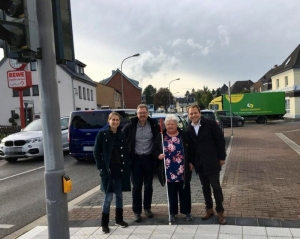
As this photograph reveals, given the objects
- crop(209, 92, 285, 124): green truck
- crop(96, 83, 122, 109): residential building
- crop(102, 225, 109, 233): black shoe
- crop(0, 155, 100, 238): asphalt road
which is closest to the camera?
crop(102, 225, 109, 233): black shoe

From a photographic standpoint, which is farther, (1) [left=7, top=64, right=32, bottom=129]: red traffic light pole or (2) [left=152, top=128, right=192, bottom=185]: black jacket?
(1) [left=7, top=64, right=32, bottom=129]: red traffic light pole

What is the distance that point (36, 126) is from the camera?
1368cm

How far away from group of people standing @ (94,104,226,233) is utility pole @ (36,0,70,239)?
1510 millimetres

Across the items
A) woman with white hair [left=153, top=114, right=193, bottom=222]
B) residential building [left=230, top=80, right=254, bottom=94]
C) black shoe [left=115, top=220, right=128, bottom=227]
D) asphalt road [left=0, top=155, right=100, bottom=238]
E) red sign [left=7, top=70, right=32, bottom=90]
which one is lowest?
asphalt road [left=0, top=155, right=100, bottom=238]

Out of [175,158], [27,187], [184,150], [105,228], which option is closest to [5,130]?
[27,187]

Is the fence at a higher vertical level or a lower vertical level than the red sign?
lower

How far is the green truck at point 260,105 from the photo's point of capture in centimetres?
3522

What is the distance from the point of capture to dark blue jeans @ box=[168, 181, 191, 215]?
4.91 meters

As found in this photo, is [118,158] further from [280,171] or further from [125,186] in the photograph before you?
[280,171]

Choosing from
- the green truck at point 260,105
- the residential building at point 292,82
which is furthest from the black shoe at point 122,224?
the residential building at point 292,82

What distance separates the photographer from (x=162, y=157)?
484 cm

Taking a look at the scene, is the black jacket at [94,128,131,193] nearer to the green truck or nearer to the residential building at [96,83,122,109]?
the green truck

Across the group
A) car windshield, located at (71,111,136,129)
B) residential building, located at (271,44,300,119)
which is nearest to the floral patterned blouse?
car windshield, located at (71,111,136,129)

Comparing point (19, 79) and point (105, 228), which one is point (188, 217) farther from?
point (19, 79)
